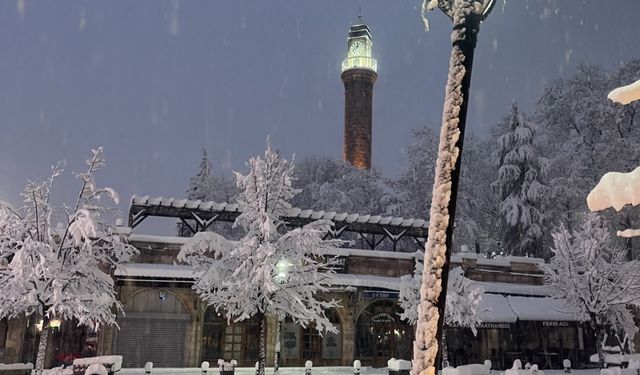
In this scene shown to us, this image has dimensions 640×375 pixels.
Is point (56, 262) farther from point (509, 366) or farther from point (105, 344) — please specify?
point (509, 366)

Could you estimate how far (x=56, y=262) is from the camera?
16344 millimetres

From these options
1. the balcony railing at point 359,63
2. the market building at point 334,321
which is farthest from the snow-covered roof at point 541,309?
the balcony railing at point 359,63

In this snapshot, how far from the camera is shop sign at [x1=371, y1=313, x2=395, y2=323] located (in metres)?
27.3

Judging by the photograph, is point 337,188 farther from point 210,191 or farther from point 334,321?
point 334,321

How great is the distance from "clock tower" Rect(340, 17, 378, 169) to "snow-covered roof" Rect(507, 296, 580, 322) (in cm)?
2851

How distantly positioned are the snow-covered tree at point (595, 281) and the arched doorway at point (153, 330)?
1586 centimetres

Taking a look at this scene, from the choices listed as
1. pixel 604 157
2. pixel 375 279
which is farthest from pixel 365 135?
pixel 375 279

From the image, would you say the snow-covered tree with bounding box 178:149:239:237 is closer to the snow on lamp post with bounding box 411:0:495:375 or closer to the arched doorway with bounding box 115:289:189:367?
the arched doorway with bounding box 115:289:189:367

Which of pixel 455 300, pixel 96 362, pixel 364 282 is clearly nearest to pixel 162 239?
pixel 96 362

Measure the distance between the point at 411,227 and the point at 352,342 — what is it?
6.58 meters

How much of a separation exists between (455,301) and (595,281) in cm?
641

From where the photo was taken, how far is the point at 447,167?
7.54 metres

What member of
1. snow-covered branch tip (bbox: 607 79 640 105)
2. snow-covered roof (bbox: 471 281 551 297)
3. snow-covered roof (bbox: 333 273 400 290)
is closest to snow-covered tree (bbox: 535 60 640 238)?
snow-covered roof (bbox: 471 281 551 297)

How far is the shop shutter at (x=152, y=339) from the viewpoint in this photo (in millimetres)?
23672
